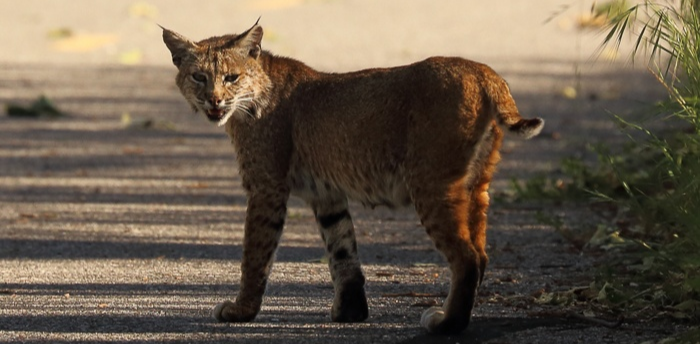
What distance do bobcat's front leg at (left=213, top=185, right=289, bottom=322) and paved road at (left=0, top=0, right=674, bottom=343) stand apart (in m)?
0.10

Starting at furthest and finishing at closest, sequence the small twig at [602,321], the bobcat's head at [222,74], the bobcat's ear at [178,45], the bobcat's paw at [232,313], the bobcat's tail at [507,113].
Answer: the bobcat's ear at [178,45], the bobcat's head at [222,74], the bobcat's paw at [232,313], the small twig at [602,321], the bobcat's tail at [507,113]

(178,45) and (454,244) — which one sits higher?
(178,45)

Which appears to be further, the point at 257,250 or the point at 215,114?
the point at 215,114

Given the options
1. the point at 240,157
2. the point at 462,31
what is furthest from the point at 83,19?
the point at 240,157

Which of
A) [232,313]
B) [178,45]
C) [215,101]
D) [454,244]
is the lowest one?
[232,313]

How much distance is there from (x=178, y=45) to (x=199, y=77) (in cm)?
24

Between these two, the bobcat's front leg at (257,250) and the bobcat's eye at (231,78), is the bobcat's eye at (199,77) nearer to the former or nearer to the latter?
the bobcat's eye at (231,78)

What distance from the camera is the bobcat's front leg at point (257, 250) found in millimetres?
6562

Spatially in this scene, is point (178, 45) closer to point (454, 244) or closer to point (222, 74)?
point (222, 74)

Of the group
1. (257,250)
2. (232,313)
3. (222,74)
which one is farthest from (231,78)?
(232,313)

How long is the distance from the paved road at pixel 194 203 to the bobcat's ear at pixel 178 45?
4.30 feet

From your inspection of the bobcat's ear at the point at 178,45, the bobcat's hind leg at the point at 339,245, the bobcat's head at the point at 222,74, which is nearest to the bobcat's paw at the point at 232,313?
the bobcat's hind leg at the point at 339,245

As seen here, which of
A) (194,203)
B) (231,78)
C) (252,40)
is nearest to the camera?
(231,78)

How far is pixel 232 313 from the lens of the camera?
6520mm
